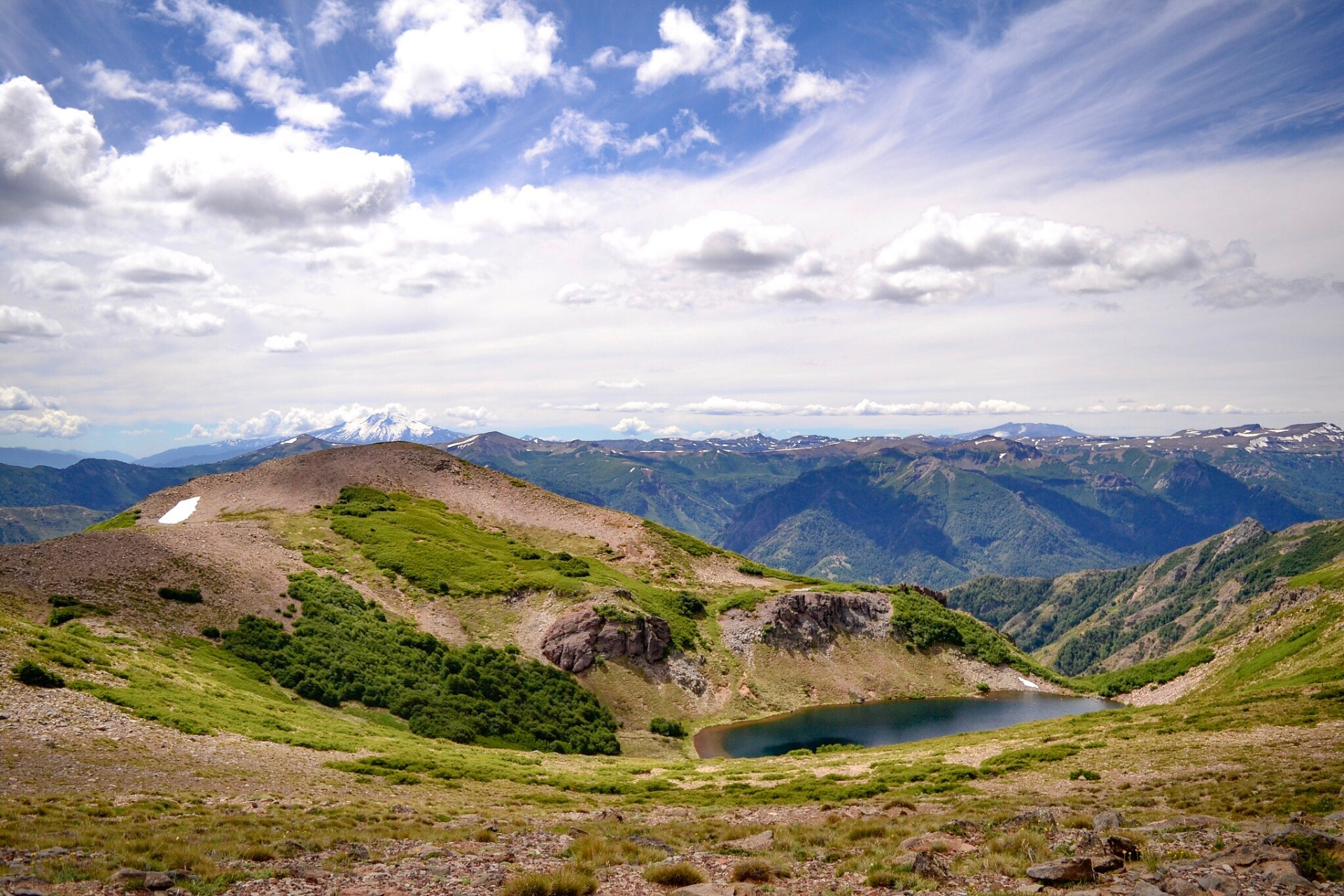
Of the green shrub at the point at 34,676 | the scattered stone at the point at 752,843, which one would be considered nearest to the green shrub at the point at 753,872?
the scattered stone at the point at 752,843

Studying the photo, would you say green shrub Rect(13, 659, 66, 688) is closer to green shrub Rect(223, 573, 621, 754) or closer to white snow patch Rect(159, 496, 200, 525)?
green shrub Rect(223, 573, 621, 754)

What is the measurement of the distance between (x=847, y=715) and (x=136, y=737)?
2886 inches

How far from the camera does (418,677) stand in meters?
65.2

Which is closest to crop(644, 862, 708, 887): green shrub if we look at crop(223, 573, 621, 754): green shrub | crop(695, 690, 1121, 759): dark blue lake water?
crop(223, 573, 621, 754): green shrub

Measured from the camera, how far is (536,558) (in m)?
106

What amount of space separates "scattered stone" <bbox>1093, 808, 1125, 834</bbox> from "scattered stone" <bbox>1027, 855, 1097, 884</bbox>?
5235 millimetres

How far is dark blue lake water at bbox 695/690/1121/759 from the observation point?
7425 centimetres

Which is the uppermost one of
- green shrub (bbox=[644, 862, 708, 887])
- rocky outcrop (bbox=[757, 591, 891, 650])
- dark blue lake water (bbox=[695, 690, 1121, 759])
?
green shrub (bbox=[644, 862, 708, 887])

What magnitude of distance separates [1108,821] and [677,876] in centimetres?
1408

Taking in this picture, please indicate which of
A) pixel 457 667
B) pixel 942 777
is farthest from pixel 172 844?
pixel 457 667

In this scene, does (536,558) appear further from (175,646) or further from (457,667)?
(175,646)

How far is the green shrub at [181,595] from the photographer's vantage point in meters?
60.6

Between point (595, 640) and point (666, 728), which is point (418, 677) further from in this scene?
point (666, 728)

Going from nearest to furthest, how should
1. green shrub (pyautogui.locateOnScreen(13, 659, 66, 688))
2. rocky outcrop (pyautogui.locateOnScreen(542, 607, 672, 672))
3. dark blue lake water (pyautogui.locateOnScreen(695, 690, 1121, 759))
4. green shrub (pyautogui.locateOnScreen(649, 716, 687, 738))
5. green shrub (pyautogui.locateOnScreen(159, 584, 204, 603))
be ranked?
green shrub (pyautogui.locateOnScreen(13, 659, 66, 688)) → green shrub (pyautogui.locateOnScreen(159, 584, 204, 603)) → dark blue lake water (pyautogui.locateOnScreen(695, 690, 1121, 759)) → green shrub (pyautogui.locateOnScreen(649, 716, 687, 738)) → rocky outcrop (pyautogui.locateOnScreen(542, 607, 672, 672))
